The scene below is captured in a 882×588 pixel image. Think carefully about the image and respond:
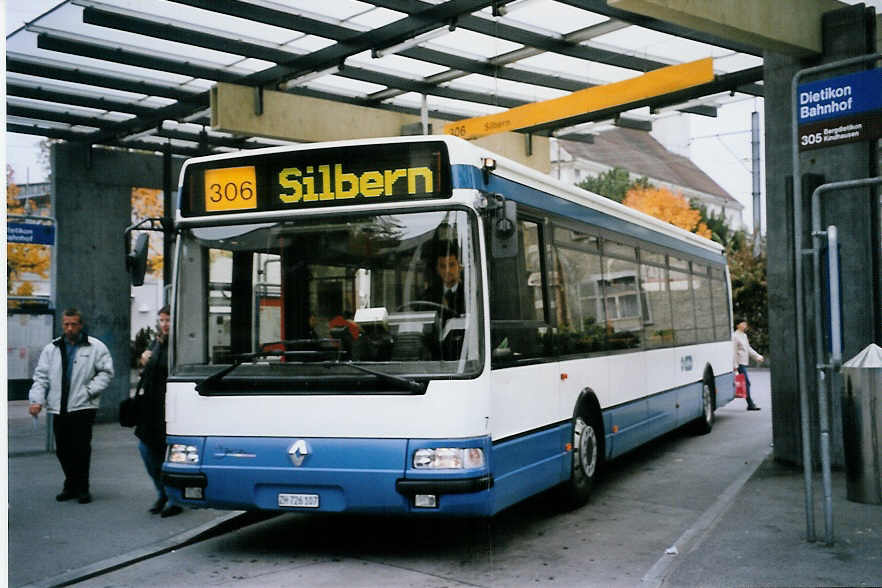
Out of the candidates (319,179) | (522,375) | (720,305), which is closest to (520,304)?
(522,375)

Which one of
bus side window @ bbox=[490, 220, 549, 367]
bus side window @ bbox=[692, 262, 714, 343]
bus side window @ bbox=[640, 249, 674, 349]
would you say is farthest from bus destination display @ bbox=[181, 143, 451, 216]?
bus side window @ bbox=[692, 262, 714, 343]

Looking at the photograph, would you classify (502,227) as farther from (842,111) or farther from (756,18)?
(756,18)

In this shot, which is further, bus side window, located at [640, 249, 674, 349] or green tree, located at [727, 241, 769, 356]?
green tree, located at [727, 241, 769, 356]

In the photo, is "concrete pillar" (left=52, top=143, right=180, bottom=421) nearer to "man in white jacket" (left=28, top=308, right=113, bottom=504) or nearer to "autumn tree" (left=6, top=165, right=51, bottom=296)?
"man in white jacket" (left=28, top=308, right=113, bottom=504)

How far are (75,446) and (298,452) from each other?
3.97 m

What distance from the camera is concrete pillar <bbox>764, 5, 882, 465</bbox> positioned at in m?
10.1

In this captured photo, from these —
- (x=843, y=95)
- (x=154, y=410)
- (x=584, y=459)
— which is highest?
(x=843, y=95)

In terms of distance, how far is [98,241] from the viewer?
57.2ft

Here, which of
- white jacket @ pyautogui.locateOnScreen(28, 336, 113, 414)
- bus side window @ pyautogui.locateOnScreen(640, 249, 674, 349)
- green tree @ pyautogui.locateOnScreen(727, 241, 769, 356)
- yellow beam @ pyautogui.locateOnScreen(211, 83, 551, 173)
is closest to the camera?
white jacket @ pyautogui.locateOnScreen(28, 336, 113, 414)

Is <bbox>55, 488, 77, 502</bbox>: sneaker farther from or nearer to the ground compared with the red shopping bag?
nearer to the ground

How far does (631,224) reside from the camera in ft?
37.9

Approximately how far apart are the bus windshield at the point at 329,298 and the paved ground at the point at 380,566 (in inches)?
57.2

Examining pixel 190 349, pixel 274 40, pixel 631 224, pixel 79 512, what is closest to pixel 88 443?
pixel 79 512

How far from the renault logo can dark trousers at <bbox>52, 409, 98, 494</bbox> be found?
374 cm
